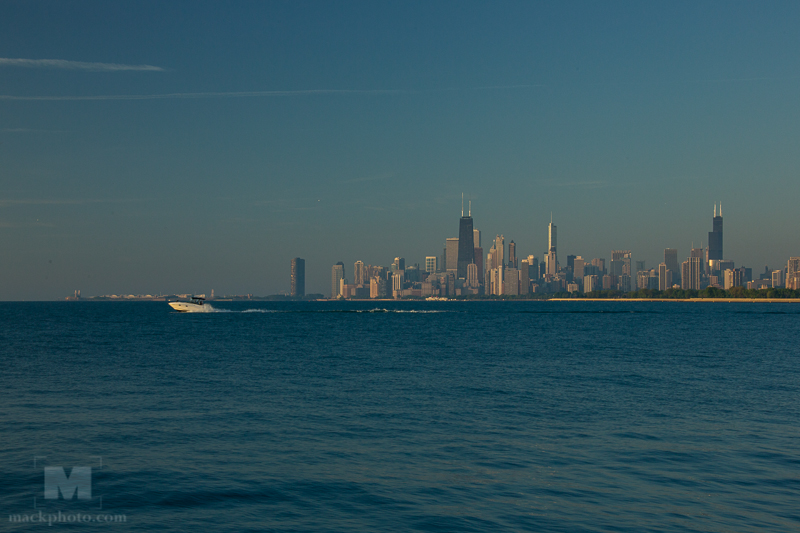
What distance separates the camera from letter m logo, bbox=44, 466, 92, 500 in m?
20.1

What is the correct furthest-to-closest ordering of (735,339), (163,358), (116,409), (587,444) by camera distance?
(735,339) → (163,358) → (116,409) → (587,444)

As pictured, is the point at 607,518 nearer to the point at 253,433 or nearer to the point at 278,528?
the point at 278,528

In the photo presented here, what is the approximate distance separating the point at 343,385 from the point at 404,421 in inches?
549

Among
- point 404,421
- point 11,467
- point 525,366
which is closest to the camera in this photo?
point 11,467

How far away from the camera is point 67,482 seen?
841 inches

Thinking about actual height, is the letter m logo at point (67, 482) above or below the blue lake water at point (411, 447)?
above

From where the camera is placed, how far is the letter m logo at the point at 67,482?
2012cm

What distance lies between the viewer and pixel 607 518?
708 inches

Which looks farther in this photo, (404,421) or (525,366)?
(525,366)

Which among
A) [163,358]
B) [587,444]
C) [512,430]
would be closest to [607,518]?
[587,444]

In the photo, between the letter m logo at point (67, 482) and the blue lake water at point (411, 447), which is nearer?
the blue lake water at point (411, 447)

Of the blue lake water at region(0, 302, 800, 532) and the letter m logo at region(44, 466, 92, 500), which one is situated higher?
the letter m logo at region(44, 466, 92, 500)

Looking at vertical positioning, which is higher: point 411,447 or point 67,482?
point 67,482

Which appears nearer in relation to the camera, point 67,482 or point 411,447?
point 67,482
